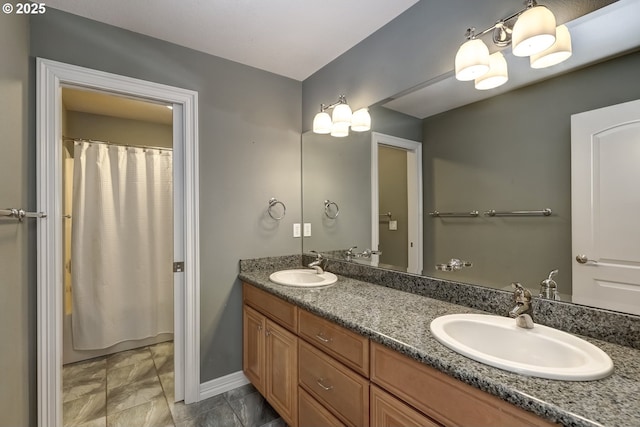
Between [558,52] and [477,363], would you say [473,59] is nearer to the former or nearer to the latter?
[558,52]

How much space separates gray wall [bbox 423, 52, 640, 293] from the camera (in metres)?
1.09

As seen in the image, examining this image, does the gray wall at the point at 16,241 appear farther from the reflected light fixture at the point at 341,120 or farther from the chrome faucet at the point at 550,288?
the chrome faucet at the point at 550,288

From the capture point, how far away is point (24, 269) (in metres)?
1.41

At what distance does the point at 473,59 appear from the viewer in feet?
3.96

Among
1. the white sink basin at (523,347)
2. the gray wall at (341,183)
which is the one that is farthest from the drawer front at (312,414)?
the gray wall at (341,183)

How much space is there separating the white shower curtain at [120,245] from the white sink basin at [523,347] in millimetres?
2684

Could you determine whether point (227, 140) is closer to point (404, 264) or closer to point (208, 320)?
point (208, 320)

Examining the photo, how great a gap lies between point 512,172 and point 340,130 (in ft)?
3.59

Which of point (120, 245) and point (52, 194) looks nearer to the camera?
point (52, 194)

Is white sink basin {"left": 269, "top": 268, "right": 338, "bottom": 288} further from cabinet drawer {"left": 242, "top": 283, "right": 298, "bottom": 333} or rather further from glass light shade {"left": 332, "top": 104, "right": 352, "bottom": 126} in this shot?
glass light shade {"left": 332, "top": 104, "right": 352, "bottom": 126}

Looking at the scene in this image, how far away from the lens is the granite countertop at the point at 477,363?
63cm

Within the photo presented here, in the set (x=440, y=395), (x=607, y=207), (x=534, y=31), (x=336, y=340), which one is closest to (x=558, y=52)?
(x=534, y=31)

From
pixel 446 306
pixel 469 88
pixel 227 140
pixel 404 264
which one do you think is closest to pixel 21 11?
pixel 227 140

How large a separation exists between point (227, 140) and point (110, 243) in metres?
1.54
